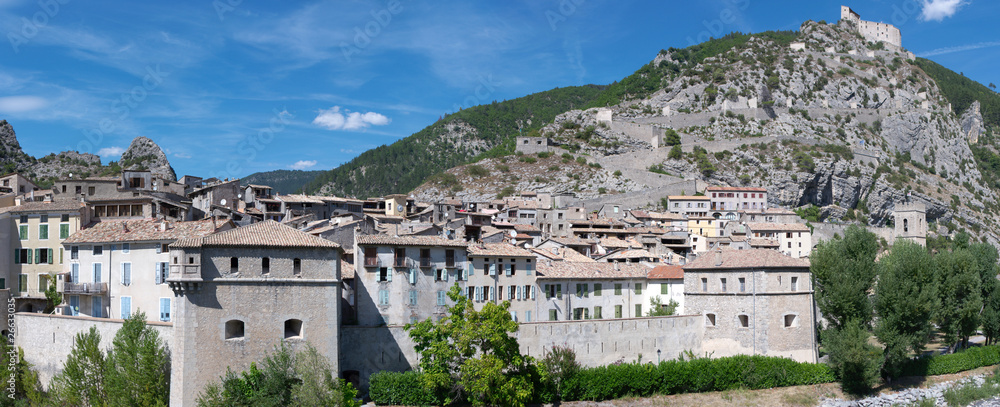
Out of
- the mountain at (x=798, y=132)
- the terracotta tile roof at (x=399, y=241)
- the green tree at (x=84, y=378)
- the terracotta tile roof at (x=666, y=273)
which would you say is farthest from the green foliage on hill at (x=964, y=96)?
the green tree at (x=84, y=378)

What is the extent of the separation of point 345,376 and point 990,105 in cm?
18827

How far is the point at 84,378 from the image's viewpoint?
36.6m

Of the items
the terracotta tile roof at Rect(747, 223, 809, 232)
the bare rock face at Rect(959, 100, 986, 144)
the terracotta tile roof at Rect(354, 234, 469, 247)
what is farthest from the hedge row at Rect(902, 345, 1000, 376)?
the bare rock face at Rect(959, 100, 986, 144)

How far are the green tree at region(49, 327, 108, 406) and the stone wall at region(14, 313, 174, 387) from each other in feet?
3.18

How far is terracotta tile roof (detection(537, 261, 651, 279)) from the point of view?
5072 cm

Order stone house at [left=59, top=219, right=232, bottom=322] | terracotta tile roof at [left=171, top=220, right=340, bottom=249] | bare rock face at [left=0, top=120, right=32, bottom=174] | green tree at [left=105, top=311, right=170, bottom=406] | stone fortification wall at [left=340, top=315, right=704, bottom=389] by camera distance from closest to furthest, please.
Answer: terracotta tile roof at [left=171, top=220, right=340, bottom=249] < green tree at [left=105, top=311, right=170, bottom=406] < stone fortification wall at [left=340, top=315, right=704, bottom=389] < stone house at [left=59, top=219, right=232, bottom=322] < bare rock face at [left=0, top=120, right=32, bottom=174]

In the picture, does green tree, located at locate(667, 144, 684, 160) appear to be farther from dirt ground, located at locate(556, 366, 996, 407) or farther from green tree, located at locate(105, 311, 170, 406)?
green tree, located at locate(105, 311, 170, 406)

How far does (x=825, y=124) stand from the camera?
150 metres

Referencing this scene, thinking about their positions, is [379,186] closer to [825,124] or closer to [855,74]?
[825,124]

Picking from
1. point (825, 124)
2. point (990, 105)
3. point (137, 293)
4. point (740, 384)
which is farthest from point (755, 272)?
point (990, 105)

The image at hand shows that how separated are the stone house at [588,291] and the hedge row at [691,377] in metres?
7.07

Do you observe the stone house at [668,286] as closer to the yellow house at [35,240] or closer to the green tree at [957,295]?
the green tree at [957,295]

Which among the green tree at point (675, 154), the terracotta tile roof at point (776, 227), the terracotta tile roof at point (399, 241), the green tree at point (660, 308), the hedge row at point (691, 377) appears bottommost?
the hedge row at point (691, 377)

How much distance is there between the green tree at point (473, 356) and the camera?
38.4 metres
